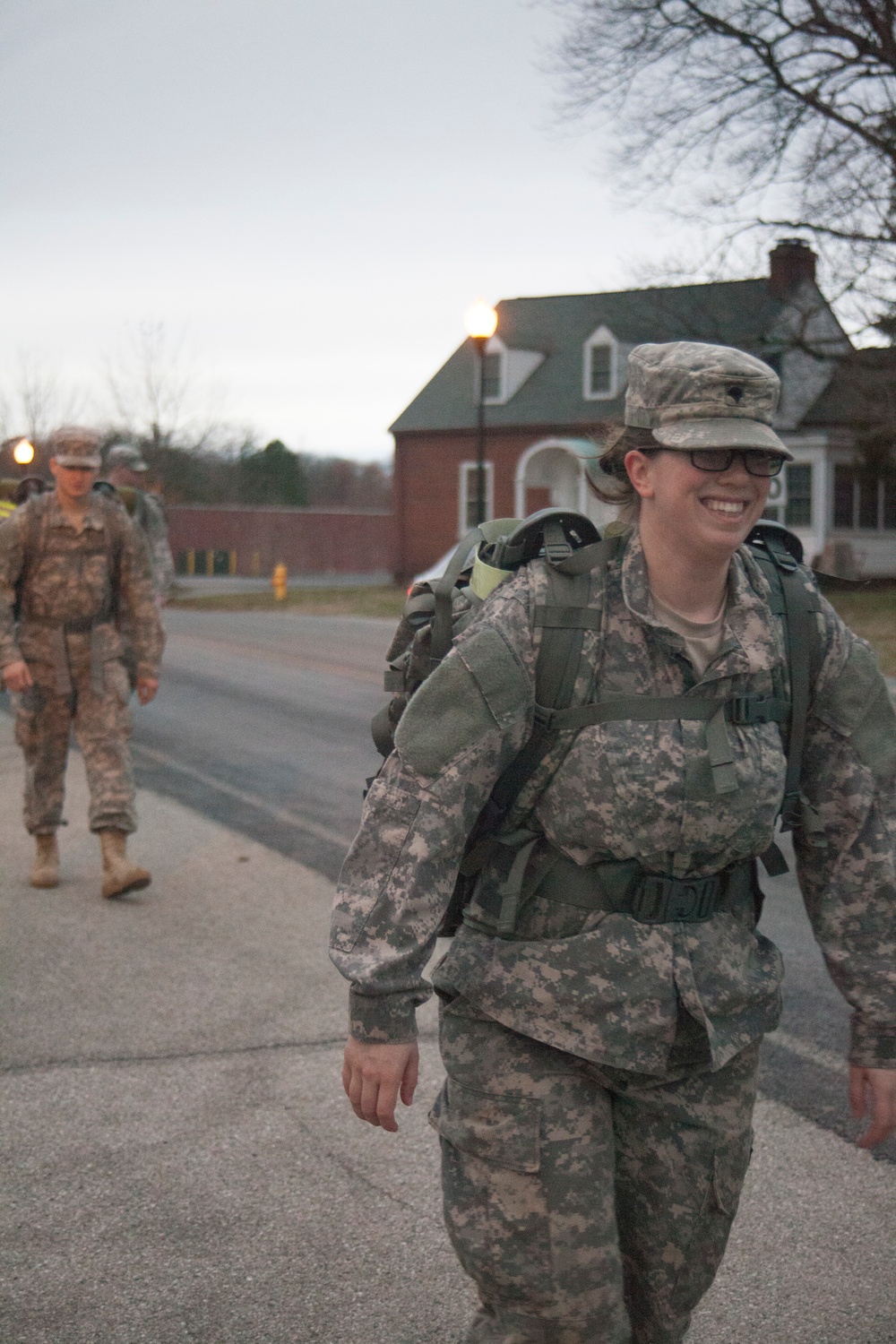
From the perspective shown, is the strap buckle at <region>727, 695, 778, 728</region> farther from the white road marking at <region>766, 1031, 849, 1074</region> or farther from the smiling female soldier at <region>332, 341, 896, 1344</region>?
the white road marking at <region>766, 1031, 849, 1074</region>

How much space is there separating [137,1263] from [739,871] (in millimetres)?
1705

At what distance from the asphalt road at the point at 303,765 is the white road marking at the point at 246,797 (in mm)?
11

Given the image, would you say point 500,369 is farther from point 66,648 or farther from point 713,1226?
point 713,1226

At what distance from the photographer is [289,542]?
188 feet

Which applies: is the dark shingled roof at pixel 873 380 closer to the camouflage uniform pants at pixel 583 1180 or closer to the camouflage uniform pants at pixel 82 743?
the camouflage uniform pants at pixel 82 743

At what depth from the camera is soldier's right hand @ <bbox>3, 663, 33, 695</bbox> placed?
20.2ft

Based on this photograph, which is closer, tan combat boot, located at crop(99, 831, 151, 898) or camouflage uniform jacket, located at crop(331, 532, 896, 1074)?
camouflage uniform jacket, located at crop(331, 532, 896, 1074)

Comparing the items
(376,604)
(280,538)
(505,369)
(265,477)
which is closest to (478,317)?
(376,604)

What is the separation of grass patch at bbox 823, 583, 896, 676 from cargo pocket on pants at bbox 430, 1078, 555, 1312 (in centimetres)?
1377

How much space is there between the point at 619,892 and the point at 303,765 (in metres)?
7.78

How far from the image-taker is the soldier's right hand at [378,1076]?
90.2 inches

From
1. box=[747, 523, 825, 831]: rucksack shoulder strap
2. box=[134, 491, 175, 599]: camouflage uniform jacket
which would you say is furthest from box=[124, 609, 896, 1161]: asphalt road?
box=[747, 523, 825, 831]: rucksack shoulder strap

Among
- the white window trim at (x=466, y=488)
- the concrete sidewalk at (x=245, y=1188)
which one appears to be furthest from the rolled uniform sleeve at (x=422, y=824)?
the white window trim at (x=466, y=488)

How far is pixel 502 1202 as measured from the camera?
7.66 ft
